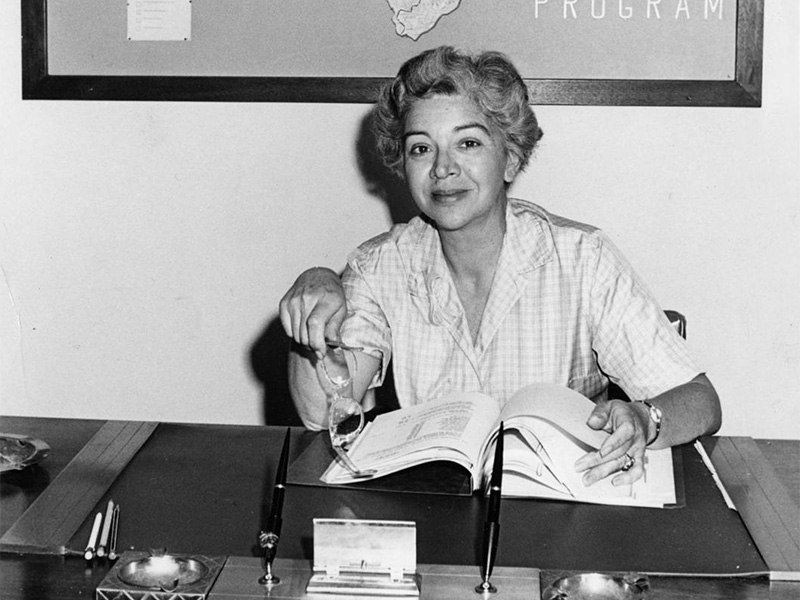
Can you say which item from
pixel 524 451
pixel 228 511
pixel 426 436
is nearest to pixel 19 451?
pixel 228 511

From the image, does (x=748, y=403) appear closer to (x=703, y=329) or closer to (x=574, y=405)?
(x=703, y=329)

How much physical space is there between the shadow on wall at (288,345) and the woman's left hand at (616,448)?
1.20 meters

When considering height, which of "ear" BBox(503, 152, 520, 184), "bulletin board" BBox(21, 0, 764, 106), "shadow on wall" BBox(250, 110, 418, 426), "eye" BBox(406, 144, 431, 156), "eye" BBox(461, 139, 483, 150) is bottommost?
"shadow on wall" BBox(250, 110, 418, 426)

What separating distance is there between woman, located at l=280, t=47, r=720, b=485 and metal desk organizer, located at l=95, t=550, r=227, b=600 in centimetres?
78

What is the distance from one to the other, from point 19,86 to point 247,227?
675 millimetres

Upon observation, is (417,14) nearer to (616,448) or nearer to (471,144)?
(471,144)

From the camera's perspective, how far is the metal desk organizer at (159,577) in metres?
1.26

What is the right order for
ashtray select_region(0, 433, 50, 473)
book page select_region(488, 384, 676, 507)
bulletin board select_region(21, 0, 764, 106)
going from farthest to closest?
bulletin board select_region(21, 0, 764, 106) < ashtray select_region(0, 433, 50, 473) < book page select_region(488, 384, 676, 507)

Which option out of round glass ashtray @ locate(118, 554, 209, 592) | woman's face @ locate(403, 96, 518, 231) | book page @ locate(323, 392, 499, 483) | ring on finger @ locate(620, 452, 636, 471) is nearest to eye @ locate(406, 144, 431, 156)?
woman's face @ locate(403, 96, 518, 231)

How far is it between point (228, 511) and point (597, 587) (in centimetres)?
53

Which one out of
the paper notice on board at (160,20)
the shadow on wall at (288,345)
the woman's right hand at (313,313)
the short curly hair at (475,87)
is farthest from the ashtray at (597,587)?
the paper notice on board at (160,20)

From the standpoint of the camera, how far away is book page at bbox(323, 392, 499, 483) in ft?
5.32

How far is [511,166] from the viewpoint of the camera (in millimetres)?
2262

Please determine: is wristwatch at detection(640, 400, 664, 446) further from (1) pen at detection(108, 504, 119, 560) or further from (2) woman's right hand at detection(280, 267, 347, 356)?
(1) pen at detection(108, 504, 119, 560)
